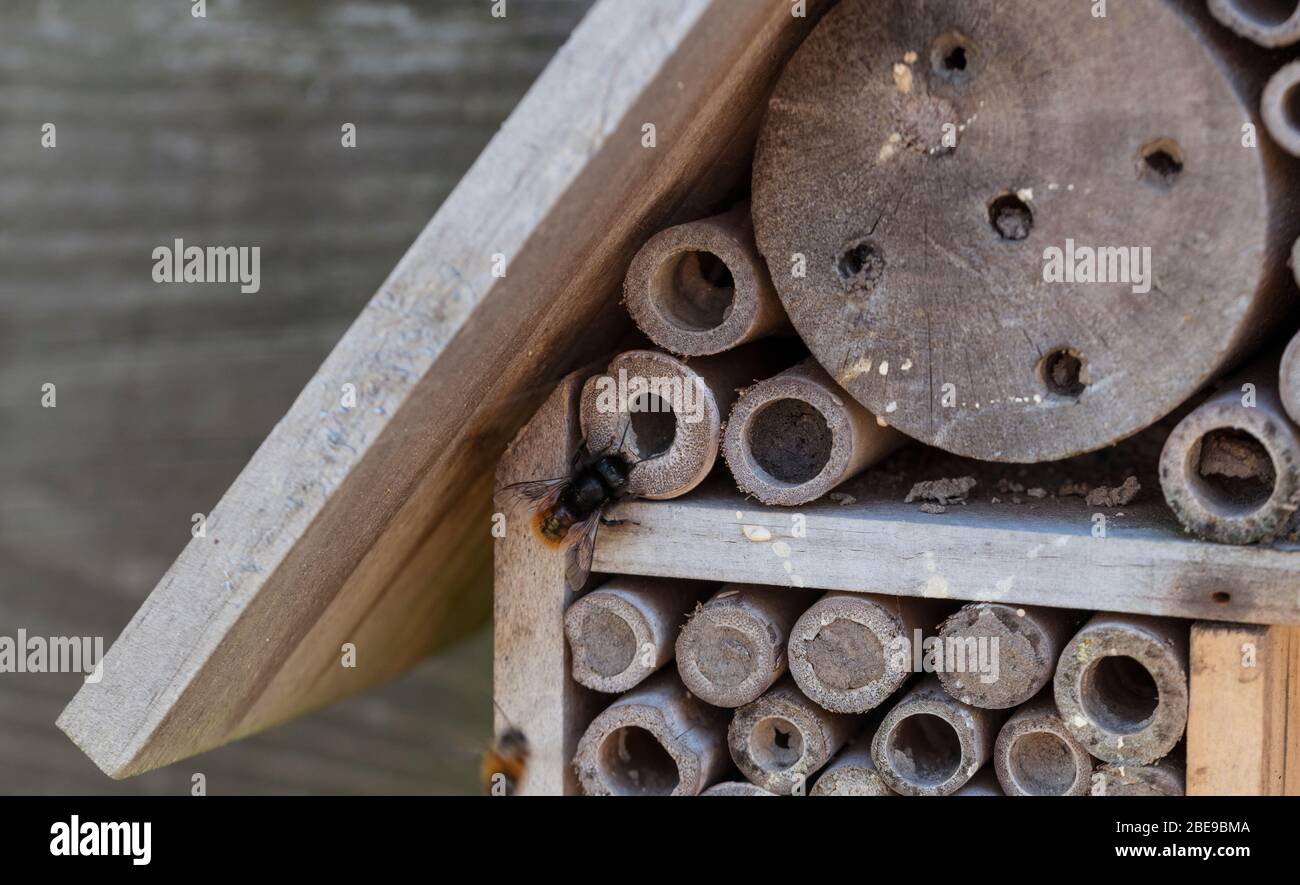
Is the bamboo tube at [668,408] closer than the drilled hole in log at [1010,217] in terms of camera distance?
No

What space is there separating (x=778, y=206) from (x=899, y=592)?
423mm

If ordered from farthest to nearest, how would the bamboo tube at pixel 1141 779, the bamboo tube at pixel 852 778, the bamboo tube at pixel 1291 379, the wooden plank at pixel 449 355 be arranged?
1. the bamboo tube at pixel 852 778
2. the bamboo tube at pixel 1141 779
3. the bamboo tube at pixel 1291 379
4. the wooden plank at pixel 449 355

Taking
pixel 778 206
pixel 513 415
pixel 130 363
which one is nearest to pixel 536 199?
pixel 778 206

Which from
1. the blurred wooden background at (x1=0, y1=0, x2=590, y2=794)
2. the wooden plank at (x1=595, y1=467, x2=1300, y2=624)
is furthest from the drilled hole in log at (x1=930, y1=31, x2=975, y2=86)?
the blurred wooden background at (x1=0, y1=0, x2=590, y2=794)

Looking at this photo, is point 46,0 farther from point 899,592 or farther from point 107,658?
point 899,592

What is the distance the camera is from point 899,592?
1385 millimetres

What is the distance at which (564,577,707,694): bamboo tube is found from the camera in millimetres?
1492

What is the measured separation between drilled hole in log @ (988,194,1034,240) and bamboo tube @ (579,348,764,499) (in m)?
0.34

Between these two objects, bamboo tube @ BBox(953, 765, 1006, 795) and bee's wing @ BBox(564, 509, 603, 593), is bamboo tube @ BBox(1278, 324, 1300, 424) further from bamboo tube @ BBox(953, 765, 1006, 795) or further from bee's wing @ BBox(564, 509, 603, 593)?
bee's wing @ BBox(564, 509, 603, 593)

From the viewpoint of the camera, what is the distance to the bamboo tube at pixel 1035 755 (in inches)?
54.6

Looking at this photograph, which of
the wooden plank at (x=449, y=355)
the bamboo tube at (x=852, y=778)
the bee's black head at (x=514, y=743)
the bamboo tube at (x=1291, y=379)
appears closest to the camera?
the wooden plank at (x=449, y=355)

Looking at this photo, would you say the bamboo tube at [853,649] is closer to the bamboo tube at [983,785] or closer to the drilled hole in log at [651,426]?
the bamboo tube at [983,785]

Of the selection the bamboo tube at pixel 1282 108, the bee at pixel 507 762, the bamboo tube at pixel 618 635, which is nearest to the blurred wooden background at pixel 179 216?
the bee at pixel 507 762
